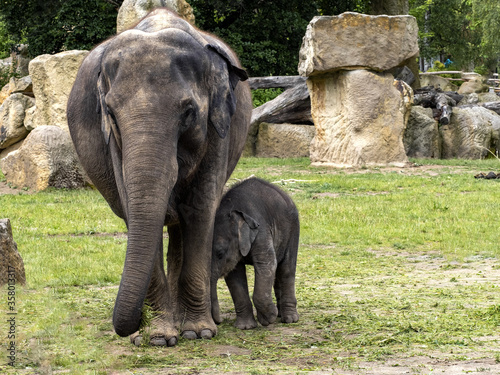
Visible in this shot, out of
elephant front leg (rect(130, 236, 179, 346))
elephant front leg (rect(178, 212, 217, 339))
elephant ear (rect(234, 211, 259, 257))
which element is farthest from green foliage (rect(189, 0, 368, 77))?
elephant front leg (rect(130, 236, 179, 346))

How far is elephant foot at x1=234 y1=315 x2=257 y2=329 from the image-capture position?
5703mm

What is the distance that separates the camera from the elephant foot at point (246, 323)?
570cm

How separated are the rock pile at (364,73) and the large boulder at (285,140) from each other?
10.0 ft

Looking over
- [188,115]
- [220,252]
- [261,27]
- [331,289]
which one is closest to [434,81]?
[261,27]

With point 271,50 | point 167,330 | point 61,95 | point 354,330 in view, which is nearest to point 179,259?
point 167,330

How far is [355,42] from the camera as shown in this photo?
57.8 feet

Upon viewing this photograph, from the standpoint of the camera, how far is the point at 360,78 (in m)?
17.7

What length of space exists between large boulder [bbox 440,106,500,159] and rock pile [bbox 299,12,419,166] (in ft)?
14.4

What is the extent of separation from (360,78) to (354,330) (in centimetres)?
1285

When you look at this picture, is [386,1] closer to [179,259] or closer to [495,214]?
[495,214]

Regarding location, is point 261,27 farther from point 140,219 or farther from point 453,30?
point 140,219

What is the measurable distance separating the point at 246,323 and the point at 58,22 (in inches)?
875

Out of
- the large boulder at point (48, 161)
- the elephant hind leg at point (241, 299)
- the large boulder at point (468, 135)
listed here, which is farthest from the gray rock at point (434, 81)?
the elephant hind leg at point (241, 299)

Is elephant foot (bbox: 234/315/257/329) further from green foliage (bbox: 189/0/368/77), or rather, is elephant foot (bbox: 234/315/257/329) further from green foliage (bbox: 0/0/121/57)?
green foliage (bbox: 189/0/368/77)
